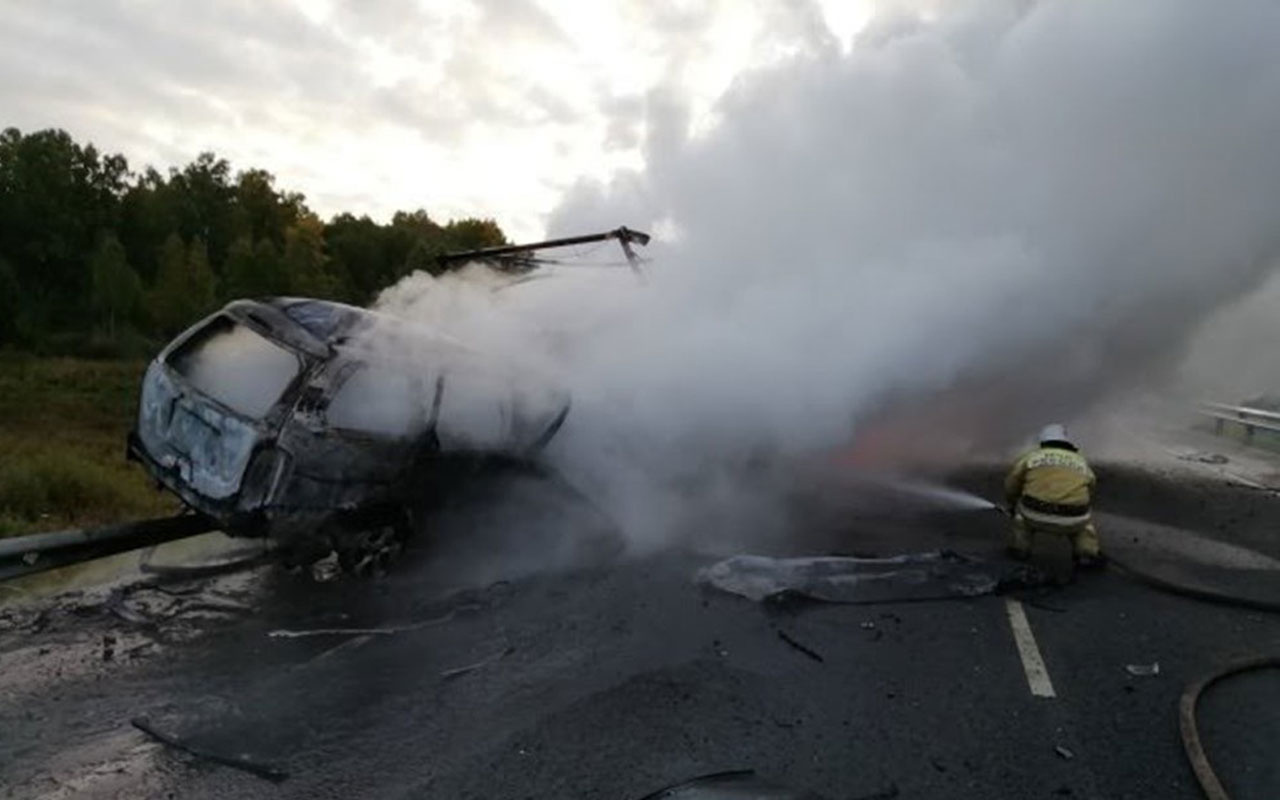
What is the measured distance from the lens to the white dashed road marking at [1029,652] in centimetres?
473

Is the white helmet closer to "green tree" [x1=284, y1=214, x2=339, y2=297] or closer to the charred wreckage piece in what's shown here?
the charred wreckage piece

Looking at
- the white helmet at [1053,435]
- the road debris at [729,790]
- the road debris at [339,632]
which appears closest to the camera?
the road debris at [729,790]

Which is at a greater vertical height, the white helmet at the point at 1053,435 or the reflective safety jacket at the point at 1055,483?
the white helmet at the point at 1053,435

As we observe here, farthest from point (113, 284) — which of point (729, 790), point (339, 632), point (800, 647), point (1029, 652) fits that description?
point (729, 790)

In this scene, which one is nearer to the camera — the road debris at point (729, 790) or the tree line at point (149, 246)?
the road debris at point (729, 790)

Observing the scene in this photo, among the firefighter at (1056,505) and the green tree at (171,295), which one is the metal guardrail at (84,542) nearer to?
the firefighter at (1056,505)

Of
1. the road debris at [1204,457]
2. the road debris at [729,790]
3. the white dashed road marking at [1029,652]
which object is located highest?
the road debris at [1204,457]

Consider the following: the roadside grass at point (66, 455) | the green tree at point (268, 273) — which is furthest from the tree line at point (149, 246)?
the roadside grass at point (66, 455)

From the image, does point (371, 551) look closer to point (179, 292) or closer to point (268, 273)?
point (268, 273)

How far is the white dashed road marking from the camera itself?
15.5 feet

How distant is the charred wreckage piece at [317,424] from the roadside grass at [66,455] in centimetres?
246

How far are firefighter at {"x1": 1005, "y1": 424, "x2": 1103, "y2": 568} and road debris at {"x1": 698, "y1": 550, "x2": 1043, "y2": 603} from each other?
41cm

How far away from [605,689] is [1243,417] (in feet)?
45.6

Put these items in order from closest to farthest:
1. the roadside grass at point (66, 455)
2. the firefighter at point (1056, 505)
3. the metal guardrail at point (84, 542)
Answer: the metal guardrail at point (84, 542) < the firefighter at point (1056, 505) < the roadside grass at point (66, 455)
